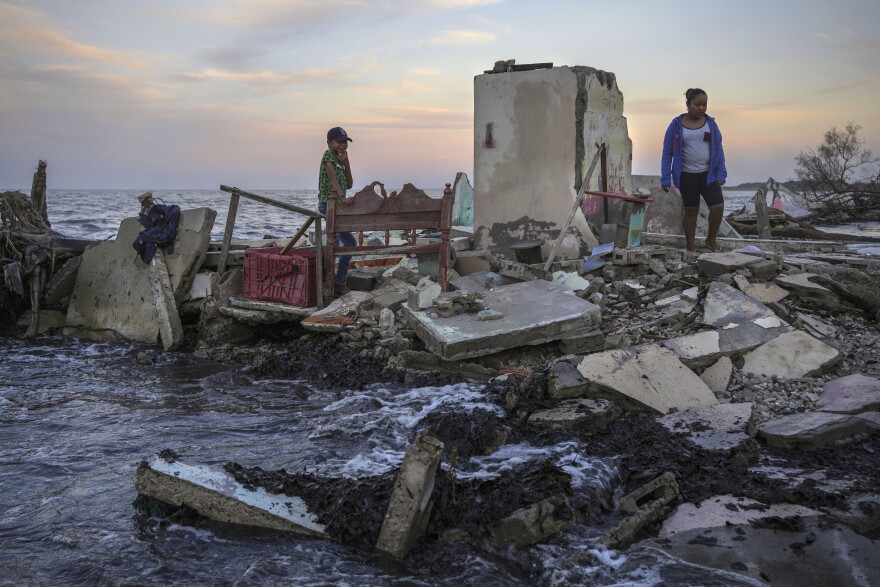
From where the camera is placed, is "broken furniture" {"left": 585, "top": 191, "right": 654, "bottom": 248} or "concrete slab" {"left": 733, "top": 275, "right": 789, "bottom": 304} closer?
"concrete slab" {"left": 733, "top": 275, "right": 789, "bottom": 304}

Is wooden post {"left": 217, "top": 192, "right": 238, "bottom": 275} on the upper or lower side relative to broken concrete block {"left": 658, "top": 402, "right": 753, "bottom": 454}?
upper

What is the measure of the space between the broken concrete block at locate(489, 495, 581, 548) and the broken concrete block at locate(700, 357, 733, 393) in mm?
2379

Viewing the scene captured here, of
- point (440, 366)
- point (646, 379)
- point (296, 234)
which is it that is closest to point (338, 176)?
point (296, 234)

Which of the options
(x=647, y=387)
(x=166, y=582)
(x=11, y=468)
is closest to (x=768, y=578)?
(x=647, y=387)

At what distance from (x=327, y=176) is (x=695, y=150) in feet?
14.5

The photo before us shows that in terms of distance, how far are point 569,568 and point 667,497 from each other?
84cm

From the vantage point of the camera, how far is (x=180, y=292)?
343 inches

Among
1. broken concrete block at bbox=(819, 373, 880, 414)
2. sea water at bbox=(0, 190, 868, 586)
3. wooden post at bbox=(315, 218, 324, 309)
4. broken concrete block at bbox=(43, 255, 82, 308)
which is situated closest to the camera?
sea water at bbox=(0, 190, 868, 586)

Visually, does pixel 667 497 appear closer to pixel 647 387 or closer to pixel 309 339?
pixel 647 387

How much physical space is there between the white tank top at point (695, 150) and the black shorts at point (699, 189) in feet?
0.24

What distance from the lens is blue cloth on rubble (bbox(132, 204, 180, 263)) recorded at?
868cm

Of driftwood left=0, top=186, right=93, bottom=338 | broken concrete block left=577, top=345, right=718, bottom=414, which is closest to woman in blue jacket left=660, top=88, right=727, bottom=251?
broken concrete block left=577, top=345, right=718, bottom=414

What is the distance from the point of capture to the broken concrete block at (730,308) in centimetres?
647

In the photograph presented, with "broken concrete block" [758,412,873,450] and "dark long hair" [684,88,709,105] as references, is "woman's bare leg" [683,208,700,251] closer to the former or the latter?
"dark long hair" [684,88,709,105]
